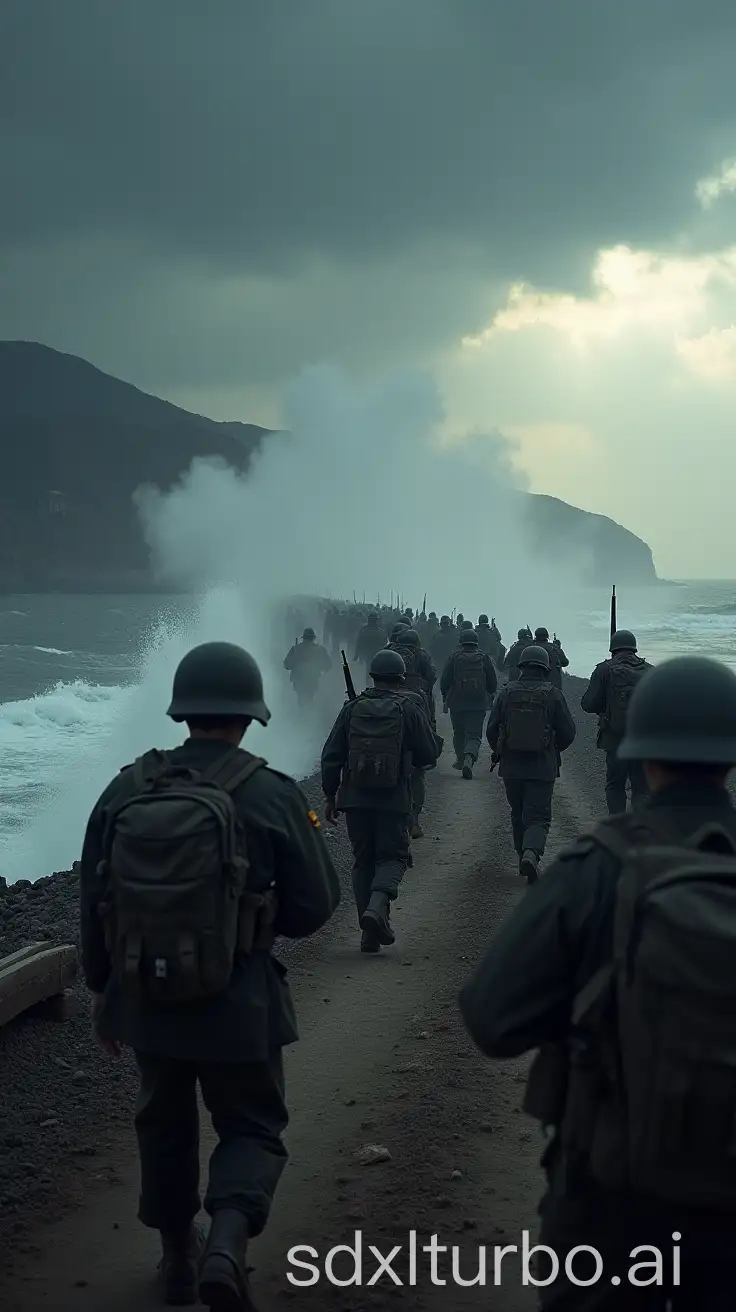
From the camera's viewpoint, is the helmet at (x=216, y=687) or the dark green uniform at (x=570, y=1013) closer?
the dark green uniform at (x=570, y=1013)

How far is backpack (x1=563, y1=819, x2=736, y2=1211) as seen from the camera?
227cm

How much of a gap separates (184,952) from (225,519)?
121229 mm

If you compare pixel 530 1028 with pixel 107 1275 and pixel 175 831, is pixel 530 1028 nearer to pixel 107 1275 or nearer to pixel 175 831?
pixel 175 831

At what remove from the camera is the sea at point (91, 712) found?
20875 millimetres

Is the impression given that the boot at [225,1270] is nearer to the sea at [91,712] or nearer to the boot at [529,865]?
the boot at [529,865]

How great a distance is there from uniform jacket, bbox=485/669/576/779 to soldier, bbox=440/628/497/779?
5.77 m

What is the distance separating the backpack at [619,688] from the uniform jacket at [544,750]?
1.96 feet

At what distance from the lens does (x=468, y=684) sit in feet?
54.4

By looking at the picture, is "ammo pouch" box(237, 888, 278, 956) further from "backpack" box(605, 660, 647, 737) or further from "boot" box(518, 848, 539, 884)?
"backpack" box(605, 660, 647, 737)

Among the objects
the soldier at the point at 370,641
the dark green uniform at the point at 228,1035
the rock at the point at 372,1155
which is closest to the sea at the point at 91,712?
the soldier at the point at 370,641

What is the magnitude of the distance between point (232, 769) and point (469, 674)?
1297 centimetres

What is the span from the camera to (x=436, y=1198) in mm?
4570

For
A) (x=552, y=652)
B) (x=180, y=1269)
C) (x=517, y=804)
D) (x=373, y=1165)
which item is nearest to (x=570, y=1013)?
(x=180, y=1269)

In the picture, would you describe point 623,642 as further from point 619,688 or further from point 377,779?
point 377,779
